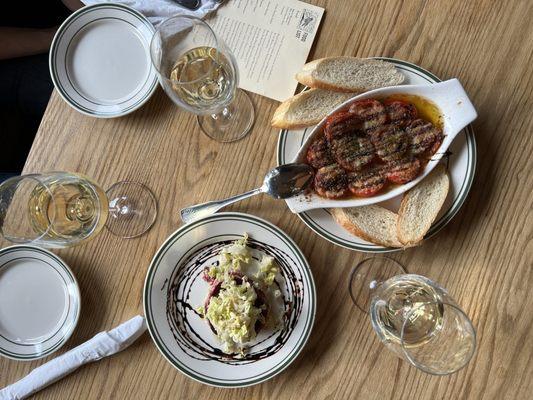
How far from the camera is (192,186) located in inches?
49.6

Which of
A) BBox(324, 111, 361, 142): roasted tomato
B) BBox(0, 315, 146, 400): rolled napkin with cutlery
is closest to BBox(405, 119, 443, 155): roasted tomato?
BBox(324, 111, 361, 142): roasted tomato

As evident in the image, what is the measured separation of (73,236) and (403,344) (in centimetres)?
69

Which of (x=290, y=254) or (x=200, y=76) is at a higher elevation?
(x=200, y=76)

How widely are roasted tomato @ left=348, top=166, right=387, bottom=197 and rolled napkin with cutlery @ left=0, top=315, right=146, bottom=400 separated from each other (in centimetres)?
55

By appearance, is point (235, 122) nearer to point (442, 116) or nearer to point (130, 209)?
point (130, 209)

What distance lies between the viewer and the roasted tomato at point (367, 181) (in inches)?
46.3

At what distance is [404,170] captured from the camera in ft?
3.81

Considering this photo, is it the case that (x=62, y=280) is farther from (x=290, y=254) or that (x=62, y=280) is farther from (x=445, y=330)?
(x=445, y=330)

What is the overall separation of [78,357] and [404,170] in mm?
812

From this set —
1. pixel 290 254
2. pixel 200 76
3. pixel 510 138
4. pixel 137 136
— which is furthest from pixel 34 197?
pixel 510 138

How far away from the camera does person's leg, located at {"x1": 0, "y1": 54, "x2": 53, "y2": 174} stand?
5.28ft

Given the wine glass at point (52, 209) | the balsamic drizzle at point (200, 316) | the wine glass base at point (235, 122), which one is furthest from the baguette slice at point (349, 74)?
the wine glass at point (52, 209)

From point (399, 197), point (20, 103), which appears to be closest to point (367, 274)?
point (399, 197)

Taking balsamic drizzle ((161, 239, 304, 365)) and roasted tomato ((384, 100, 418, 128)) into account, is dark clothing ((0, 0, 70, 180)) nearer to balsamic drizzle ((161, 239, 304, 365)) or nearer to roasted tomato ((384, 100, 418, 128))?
balsamic drizzle ((161, 239, 304, 365))
